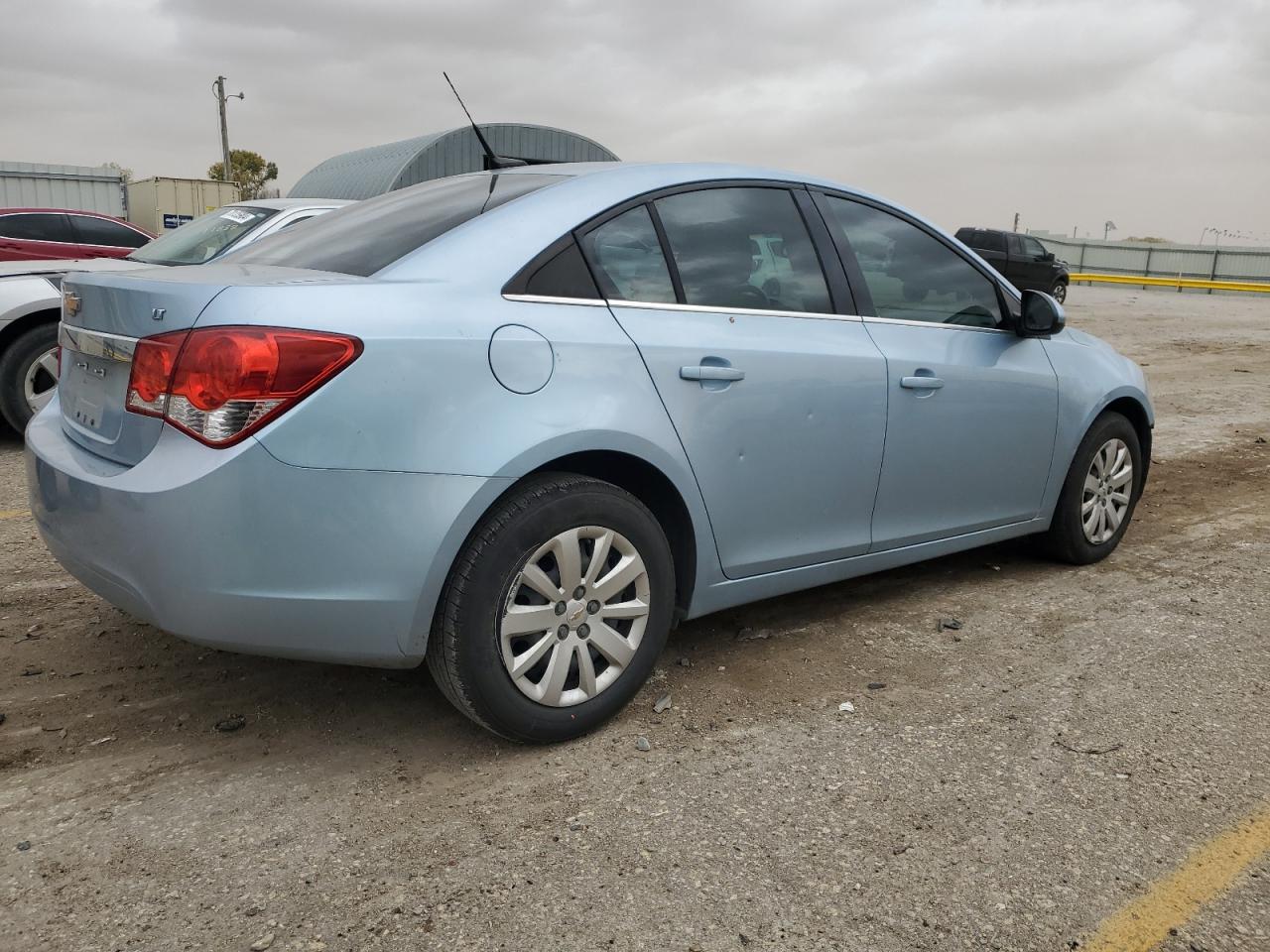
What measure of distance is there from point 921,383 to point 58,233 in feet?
40.9

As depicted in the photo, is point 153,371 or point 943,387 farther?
point 943,387

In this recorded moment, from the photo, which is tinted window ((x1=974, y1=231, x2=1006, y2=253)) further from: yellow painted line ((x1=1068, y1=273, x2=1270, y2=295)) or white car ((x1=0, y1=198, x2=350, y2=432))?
white car ((x1=0, y1=198, x2=350, y2=432))

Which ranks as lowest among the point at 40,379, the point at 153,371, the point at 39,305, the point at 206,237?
the point at 40,379

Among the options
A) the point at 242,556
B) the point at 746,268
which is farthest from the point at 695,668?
the point at 242,556

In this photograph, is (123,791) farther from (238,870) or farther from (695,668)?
(695,668)

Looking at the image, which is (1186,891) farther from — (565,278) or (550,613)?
(565,278)

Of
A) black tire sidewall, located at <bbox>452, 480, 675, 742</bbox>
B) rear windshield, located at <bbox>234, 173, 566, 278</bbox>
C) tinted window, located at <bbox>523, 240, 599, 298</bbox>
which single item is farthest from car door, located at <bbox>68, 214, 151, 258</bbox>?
black tire sidewall, located at <bbox>452, 480, 675, 742</bbox>

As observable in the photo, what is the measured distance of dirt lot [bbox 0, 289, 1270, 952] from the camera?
88.3 inches

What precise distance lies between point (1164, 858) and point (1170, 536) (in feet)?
10.6

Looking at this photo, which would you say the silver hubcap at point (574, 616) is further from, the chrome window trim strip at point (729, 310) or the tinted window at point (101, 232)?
the tinted window at point (101, 232)

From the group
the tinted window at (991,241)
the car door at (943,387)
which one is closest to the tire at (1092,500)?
the car door at (943,387)

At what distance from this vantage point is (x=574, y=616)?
2879 millimetres

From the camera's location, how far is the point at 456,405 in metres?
2.62

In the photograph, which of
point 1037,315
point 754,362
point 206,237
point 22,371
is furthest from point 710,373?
point 22,371
